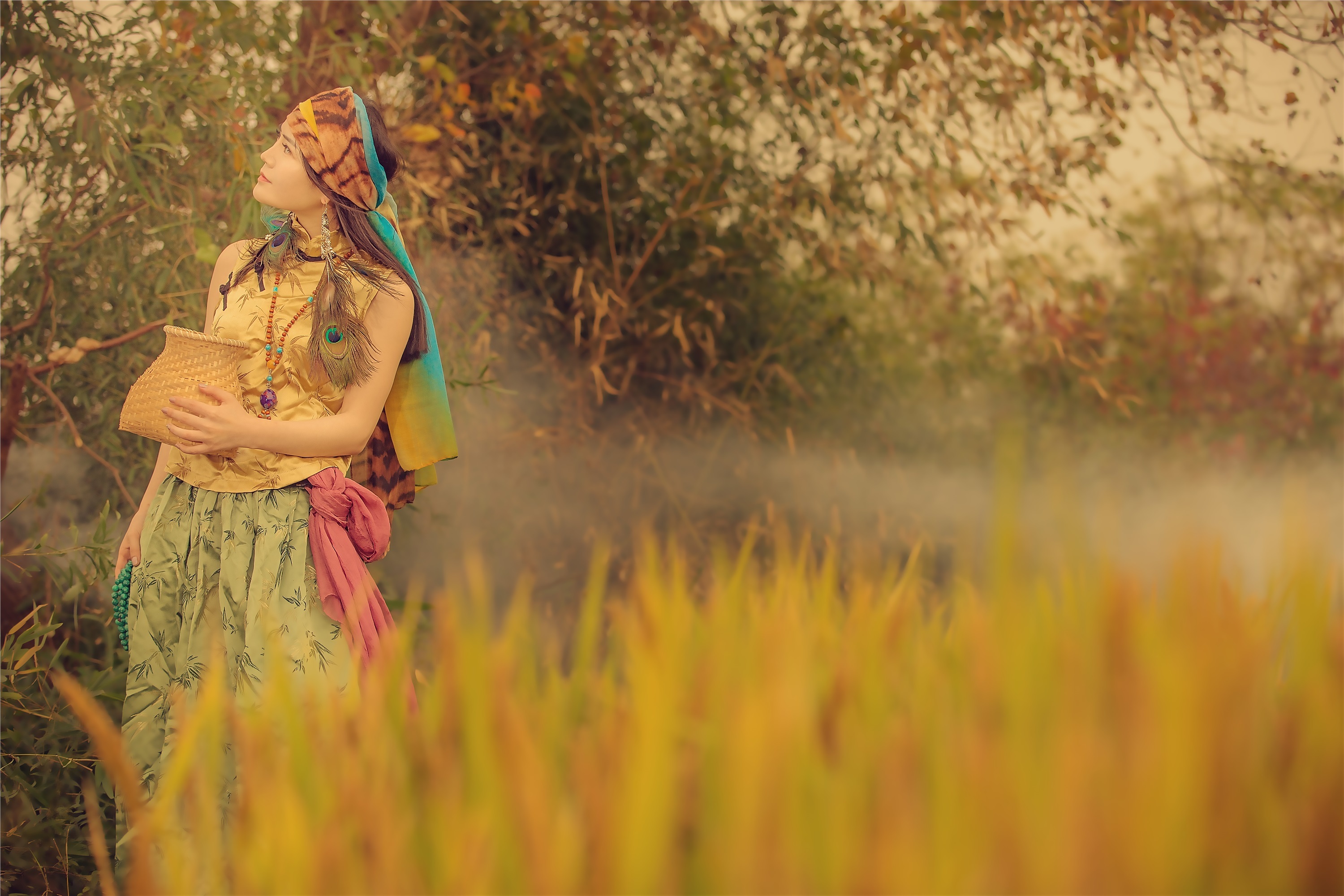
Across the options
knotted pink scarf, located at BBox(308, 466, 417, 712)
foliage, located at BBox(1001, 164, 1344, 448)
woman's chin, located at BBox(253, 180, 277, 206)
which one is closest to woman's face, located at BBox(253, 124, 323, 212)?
woman's chin, located at BBox(253, 180, 277, 206)

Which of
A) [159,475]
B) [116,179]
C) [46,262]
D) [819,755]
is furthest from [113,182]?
[819,755]

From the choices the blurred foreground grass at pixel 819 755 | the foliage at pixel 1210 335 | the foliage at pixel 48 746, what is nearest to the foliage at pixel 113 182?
the foliage at pixel 48 746

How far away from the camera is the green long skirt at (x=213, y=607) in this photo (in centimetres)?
169

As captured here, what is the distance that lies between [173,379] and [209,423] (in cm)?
11

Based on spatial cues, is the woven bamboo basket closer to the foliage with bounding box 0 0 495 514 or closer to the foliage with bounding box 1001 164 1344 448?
the foliage with bounding box 0 0 495 514

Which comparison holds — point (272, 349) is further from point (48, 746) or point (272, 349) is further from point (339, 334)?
point (48, 746)

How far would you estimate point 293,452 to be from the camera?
1724 mm

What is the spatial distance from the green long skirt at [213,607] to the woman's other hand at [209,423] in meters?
0.13

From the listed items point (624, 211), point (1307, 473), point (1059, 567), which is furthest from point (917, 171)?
point (1059, 567)

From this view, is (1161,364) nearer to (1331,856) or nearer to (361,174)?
(361,174)

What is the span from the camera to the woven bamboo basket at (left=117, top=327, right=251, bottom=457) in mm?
1678

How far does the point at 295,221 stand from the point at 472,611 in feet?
3.82

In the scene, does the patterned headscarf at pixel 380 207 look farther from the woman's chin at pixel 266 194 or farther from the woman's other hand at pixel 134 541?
the woman's other hand at pixel 134 541

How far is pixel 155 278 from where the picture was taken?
119 inches
